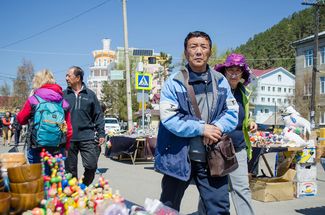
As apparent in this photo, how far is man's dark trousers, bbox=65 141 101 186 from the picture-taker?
4887 millimetres

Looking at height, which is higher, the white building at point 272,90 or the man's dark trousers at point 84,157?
the white building at point 272,90

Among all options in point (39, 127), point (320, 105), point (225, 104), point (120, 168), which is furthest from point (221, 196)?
point (320, 105)

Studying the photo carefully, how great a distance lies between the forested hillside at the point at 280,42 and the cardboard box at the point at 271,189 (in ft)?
226

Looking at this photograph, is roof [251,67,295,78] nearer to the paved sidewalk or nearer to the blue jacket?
the paved sidewalk

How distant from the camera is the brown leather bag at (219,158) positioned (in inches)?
106

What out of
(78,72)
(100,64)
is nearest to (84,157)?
(78,72)

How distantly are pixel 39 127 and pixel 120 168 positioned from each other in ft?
21.4

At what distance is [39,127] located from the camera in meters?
3.81

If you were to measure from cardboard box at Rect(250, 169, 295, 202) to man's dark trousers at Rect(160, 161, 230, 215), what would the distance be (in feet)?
11.3

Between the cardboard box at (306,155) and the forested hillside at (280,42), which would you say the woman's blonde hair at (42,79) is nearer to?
the cardboard box at (306,155)

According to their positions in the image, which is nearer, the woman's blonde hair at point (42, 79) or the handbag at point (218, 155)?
the handbag at point (218, 155)

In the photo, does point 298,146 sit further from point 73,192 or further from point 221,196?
point 73,192

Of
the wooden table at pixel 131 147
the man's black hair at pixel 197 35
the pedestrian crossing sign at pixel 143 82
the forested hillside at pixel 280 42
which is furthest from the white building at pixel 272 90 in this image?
the man's black hair at pixel 197 35

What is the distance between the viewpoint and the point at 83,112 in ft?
16.4
